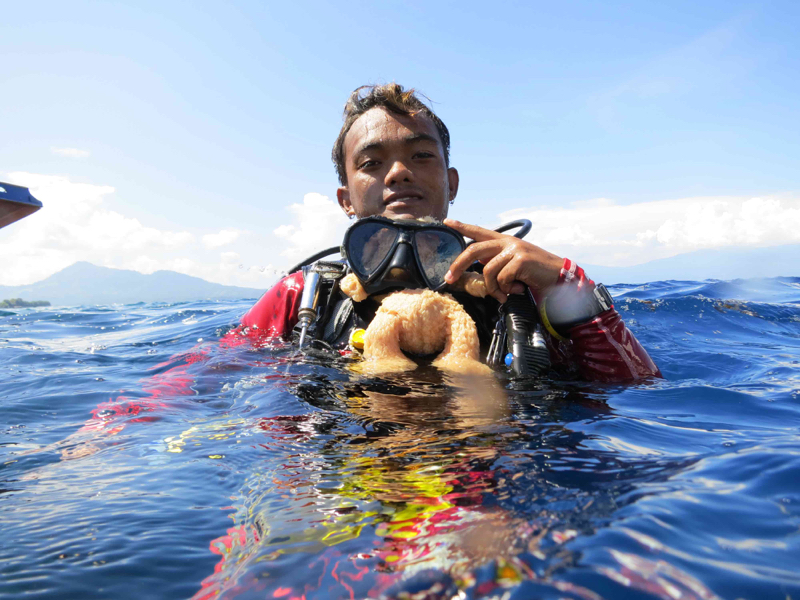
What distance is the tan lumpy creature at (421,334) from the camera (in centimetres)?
214

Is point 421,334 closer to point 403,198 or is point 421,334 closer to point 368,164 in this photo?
point 403,198

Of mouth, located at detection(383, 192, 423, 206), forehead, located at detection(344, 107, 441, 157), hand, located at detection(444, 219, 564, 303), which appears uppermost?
forehead, located at detection(344, 107, 441, 157)

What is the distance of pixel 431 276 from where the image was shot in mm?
2436

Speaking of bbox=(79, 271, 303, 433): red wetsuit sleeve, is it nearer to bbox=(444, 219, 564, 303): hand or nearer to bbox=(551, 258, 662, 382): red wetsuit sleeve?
bbox=(444, 219, 564, 303): hand

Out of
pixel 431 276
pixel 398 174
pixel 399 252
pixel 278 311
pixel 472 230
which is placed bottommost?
pixel 278 311

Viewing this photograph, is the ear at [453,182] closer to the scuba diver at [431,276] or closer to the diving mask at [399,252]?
the scuba diver at [431,276]

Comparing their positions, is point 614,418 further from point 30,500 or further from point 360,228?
point 30,500

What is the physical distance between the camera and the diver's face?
9.57 feet

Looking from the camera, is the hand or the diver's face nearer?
the hand

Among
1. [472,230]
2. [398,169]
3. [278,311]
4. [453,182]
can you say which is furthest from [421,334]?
[453,182]

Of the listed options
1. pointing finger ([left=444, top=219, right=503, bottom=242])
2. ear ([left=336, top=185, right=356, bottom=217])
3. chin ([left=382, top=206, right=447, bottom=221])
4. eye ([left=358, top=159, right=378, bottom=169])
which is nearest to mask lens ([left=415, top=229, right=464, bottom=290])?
pointing finger ([left=444, top=219, right=503, bottom=242])

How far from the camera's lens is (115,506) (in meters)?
1.23

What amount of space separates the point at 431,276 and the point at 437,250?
0.48 ft

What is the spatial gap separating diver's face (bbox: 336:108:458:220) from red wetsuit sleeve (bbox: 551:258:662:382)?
101 centimetres
